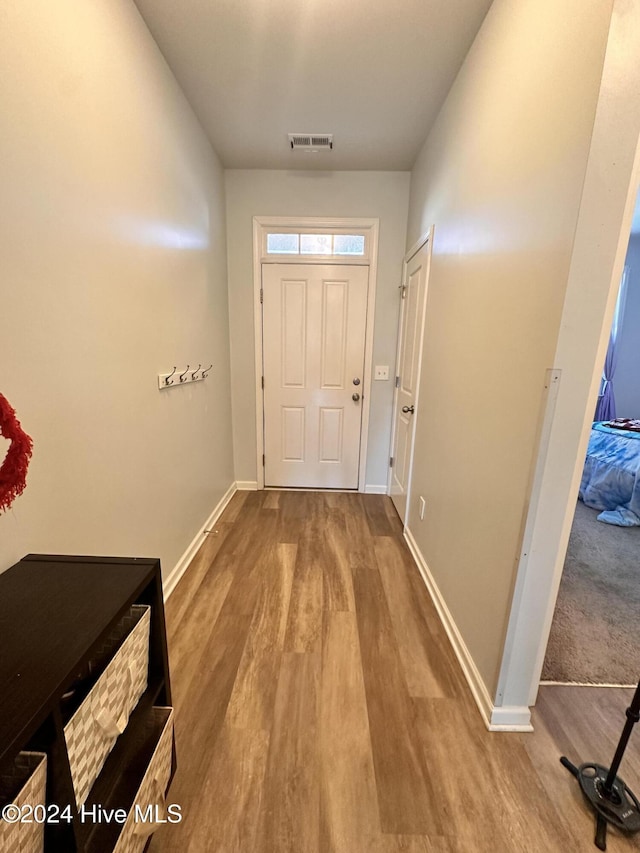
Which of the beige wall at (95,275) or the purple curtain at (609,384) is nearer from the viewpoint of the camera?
the beige wall at (95,275)

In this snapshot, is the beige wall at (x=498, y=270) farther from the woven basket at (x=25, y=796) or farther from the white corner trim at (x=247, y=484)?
the white corner trim at (x=247, y=484)

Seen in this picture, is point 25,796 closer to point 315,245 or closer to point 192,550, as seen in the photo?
point 192,550

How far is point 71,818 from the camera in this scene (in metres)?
0.59

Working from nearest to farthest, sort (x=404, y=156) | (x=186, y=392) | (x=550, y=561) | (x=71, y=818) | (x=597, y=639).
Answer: (x=71, y=818) < (x=550, y=561) < (x=597, y=639) < (x=186, y=392) < (x=404, y=156)

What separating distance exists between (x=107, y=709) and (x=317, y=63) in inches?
104

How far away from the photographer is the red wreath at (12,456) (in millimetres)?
721

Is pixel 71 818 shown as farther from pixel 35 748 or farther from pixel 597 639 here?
pixel 597 639

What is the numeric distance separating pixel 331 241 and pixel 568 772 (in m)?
3.30

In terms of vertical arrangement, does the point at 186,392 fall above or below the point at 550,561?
above

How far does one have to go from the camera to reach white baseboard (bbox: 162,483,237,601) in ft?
6.29

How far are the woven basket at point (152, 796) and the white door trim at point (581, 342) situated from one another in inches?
42.6

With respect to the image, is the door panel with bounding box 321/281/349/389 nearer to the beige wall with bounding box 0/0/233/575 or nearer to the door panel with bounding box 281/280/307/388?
the door panel with bounding box 281/280/307/388

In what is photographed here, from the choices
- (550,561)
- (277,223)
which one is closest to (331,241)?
(277,223)

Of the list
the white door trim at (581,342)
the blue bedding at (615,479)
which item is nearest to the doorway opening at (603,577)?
the blue bedding at (615,479)
